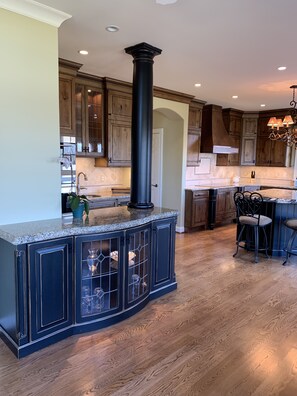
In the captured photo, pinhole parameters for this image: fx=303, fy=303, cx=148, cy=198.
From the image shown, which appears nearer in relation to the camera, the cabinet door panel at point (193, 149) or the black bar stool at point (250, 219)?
the black bar stool at point (250, 219)

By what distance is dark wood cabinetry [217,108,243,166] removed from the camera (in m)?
7.68

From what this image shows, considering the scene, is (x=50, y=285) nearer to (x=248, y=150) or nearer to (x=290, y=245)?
(x=290, y=245)

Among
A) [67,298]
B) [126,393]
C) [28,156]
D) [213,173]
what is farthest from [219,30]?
[213,173]

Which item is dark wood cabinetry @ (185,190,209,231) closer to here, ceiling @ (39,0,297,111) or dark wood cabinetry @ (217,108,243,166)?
dark wood cabinetry @ (217,108,243,166)

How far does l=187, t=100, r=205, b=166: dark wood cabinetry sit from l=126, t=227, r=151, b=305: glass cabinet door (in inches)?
147

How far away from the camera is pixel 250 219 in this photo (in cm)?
480

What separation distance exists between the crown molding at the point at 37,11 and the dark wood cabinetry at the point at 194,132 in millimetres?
4094

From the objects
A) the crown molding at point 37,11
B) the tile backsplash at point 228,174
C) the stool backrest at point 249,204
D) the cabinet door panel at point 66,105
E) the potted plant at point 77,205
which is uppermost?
the crown molding at point 37,11

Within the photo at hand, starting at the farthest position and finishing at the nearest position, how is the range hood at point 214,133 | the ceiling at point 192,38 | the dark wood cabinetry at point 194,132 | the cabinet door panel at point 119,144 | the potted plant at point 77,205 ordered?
the range hood at point 214,133
the dark wood cabinetry at point 194,132
the cabinet door panel at point 119,144
the potted plant at point 77,205
the ceiling at point 192,38

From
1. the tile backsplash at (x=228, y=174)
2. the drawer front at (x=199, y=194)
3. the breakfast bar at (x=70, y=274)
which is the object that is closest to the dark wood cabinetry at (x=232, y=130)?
the tile backsplash at (x=228, y=174)

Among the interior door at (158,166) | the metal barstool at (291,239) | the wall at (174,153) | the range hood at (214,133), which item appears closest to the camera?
the metal barstool at (291,239)

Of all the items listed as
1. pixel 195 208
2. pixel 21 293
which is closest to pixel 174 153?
pixel 195 208

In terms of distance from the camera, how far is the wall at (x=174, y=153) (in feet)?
20.6

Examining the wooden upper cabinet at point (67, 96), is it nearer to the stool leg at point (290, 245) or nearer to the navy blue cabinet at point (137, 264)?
the navy blue cabinet at point (137, 264)
